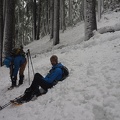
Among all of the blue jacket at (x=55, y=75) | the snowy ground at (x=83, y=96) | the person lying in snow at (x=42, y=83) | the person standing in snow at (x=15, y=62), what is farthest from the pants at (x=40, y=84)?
the person standing in snow at (x=15, y=62)

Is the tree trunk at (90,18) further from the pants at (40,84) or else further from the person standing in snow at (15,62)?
the pants at (40,84)

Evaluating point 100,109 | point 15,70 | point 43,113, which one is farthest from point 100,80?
point 15,70

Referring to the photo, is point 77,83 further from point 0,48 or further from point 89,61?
point 0,48

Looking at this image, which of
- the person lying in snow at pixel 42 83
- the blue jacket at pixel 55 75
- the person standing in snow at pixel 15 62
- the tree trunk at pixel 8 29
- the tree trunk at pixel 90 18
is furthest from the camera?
the tree trunk at pixel 8 29

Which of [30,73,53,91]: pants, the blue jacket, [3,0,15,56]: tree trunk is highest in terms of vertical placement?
[3,0,15,56]: tree trunk

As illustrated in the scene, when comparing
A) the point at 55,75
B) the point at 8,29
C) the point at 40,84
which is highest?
the point at 8,29

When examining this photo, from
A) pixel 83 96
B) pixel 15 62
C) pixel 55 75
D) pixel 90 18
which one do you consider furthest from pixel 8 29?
pixel 83 96

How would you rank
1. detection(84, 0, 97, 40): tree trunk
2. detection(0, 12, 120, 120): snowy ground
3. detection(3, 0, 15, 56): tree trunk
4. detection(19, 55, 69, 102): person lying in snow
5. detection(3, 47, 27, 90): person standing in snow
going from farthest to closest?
detection(3, 0, 15, 56): tree trunk → detection(84, 0, 97, 40): tree trunk → detection(3, 47, 27, 90): person standing in snow → detection(19, 55, 69, 102): person lying in snow → detection(0, 12, 120, 120): snowy ground

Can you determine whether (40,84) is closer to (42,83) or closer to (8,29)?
(42,83)

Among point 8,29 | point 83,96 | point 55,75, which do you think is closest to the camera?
point 83,96

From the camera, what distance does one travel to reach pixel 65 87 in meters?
6.98

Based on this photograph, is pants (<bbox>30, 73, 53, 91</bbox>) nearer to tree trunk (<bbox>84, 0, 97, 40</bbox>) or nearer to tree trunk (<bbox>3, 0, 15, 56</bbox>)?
tree trunk (<bbox>84, 0, 97, 40</bbox>)

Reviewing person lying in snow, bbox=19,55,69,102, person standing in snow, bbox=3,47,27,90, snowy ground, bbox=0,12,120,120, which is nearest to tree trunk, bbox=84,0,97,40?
snowy ground, bbox=0,12,120,120

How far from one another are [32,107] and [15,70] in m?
3.23
